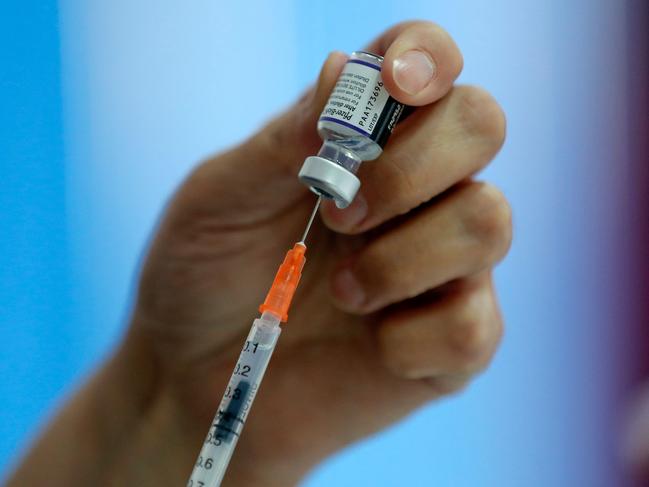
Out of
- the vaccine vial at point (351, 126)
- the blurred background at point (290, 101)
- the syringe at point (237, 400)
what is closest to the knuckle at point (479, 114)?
the vaccine vial at point (351, 126)

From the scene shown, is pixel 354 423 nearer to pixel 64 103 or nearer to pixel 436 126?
pixel 436 126

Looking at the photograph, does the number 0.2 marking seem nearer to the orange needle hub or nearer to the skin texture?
the orange needle hub

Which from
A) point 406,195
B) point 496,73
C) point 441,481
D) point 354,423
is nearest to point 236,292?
point 354,423

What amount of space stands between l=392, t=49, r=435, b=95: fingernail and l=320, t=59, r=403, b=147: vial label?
0.02 m

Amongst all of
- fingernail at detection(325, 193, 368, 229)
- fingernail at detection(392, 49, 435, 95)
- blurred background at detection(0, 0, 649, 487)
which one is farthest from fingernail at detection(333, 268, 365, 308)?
blurred background at detection(0, 0, 649, 487)

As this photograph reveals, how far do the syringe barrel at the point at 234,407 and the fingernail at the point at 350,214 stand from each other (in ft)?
0.60

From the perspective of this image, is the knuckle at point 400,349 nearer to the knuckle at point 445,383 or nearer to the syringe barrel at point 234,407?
the knuckle at point 445,383

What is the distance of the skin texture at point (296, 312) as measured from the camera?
877 millimetres

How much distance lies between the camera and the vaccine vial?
738mm

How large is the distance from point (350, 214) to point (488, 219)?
0.66 feet

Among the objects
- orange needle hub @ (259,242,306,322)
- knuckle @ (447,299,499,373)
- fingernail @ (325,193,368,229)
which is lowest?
orange needle hub @ (259,242,306,322)

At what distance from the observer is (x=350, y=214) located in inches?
34.2

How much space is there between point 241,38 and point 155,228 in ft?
1.46

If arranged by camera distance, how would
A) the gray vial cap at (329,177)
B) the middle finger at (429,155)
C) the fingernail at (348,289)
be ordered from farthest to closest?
the fingernail at (348,289) → the middle finger at (429,155) → the gray vial cap at (329,177)
